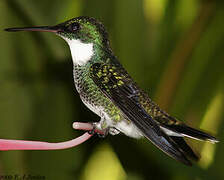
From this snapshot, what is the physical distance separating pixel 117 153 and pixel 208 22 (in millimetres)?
494

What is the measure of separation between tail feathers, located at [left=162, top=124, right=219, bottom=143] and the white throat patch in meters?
0.21

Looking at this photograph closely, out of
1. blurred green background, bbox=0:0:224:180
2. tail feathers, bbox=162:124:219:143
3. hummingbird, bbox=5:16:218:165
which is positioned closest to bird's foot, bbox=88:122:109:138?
hummingbird, bbox=5:16:218:165

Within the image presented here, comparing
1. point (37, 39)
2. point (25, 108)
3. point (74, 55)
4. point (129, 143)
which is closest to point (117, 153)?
point (129, 143)

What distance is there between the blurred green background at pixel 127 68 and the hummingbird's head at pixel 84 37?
0.31 metres

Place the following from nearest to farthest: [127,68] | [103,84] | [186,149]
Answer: [186,149] < [103,84] < [127,68]

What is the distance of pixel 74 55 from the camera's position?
0.72 m

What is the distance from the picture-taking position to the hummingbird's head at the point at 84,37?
71 cm

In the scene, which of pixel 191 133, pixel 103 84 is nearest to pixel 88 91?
pixel 103 84

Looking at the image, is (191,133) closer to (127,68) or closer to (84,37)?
(84,37)

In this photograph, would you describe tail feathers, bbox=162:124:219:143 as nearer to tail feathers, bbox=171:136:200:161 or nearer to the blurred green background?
tail feathers, bbox=171:136:200:161

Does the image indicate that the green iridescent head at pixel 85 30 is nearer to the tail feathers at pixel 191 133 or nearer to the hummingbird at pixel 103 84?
the hummingbird at pixel 103 84

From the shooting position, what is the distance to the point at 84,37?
744mm

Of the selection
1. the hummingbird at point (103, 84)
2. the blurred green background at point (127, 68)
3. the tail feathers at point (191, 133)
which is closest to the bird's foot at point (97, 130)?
the hummingbird at point (103, 84)

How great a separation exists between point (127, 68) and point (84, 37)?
0.41 m
